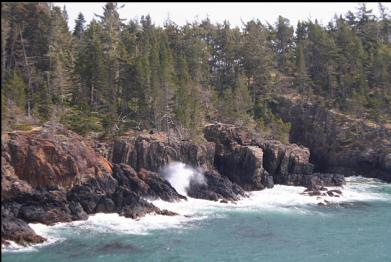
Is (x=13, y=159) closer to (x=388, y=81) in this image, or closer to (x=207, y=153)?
(x=207, y=153)

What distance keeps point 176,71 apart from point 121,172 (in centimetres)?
3638

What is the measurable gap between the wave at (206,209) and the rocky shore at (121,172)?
1.28 meters

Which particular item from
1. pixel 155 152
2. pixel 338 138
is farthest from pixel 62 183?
pixel 338 138

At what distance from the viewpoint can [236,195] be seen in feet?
237

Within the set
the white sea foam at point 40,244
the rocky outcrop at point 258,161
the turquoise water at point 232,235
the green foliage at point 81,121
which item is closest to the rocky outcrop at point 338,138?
the rocky outcrop at point 258,161

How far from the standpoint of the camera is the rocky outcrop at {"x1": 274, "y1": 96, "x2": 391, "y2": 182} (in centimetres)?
9412

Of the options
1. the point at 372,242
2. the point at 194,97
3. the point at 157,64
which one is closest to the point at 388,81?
the point at 194,97

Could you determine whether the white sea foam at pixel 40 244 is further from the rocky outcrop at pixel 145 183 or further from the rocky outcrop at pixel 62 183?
the rocky outcrop at pixel 145 183

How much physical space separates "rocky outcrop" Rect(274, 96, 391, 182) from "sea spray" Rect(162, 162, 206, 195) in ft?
107

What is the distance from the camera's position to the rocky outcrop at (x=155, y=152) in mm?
71438

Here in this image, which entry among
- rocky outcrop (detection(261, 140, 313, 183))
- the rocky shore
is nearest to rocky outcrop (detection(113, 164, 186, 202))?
the rocky shore

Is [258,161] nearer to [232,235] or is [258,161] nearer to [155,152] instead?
[155,152]

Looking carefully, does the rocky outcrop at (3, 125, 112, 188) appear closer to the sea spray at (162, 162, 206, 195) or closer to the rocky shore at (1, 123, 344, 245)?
the rocky shore at (1, 123, 344, 245)

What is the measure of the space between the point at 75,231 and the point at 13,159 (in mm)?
12874
